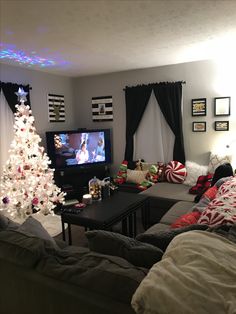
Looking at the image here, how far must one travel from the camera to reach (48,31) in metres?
2.67

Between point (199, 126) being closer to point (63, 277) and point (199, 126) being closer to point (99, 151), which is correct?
point (99, 151)

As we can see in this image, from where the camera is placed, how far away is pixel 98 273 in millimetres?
1164

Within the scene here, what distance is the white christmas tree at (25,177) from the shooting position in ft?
12.3

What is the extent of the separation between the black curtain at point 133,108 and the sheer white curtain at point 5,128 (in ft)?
6.96

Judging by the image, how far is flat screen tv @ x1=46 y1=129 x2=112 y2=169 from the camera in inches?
187

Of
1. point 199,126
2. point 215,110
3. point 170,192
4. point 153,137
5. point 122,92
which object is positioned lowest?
point 170,192

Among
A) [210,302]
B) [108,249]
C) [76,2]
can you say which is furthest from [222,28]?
[210,302]

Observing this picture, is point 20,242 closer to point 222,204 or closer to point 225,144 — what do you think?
point 222,204

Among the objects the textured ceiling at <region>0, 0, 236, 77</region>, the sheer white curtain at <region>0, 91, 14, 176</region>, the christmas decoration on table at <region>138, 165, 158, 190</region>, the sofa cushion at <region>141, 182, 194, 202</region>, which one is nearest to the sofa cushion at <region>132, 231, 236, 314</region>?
the textured ceiling at <region>0, 0, 236, 77</region>

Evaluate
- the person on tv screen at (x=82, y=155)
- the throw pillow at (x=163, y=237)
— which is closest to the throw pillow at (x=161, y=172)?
the person on tv screen at (x=82, y=155)

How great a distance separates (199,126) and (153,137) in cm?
88

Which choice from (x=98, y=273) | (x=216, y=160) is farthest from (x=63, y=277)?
(x=216, y=160)

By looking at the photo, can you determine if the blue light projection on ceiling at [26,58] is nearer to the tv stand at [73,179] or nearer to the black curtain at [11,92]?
the black curtain at [11,92]

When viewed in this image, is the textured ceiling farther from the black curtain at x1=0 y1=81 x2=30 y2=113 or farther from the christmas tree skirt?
the christmas tree skirt
